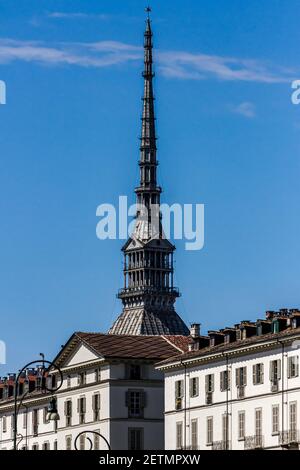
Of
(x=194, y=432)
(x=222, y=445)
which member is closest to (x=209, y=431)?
(x=194, y=432)

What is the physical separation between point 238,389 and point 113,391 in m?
20.4

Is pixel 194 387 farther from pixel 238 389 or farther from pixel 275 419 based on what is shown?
pixel 275 419

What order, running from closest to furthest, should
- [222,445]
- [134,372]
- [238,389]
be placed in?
[238,389]
[222,445]
[134,372]

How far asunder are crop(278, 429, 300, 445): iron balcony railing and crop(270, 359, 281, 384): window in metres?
4.16

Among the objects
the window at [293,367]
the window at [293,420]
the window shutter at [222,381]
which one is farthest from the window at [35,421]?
the window at [293,367]

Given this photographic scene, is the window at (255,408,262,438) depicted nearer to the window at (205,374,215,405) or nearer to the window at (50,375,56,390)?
the window at (205,374,215,405)

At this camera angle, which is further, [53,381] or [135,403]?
[53,381]

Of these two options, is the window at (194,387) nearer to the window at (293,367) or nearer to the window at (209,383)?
the window at (209,383)

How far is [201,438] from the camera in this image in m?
144

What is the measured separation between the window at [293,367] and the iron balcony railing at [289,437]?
3.93 meters

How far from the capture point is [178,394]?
149 m

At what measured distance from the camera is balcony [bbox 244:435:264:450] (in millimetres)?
133375

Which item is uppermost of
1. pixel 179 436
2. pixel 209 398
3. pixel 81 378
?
pixel 81 378
